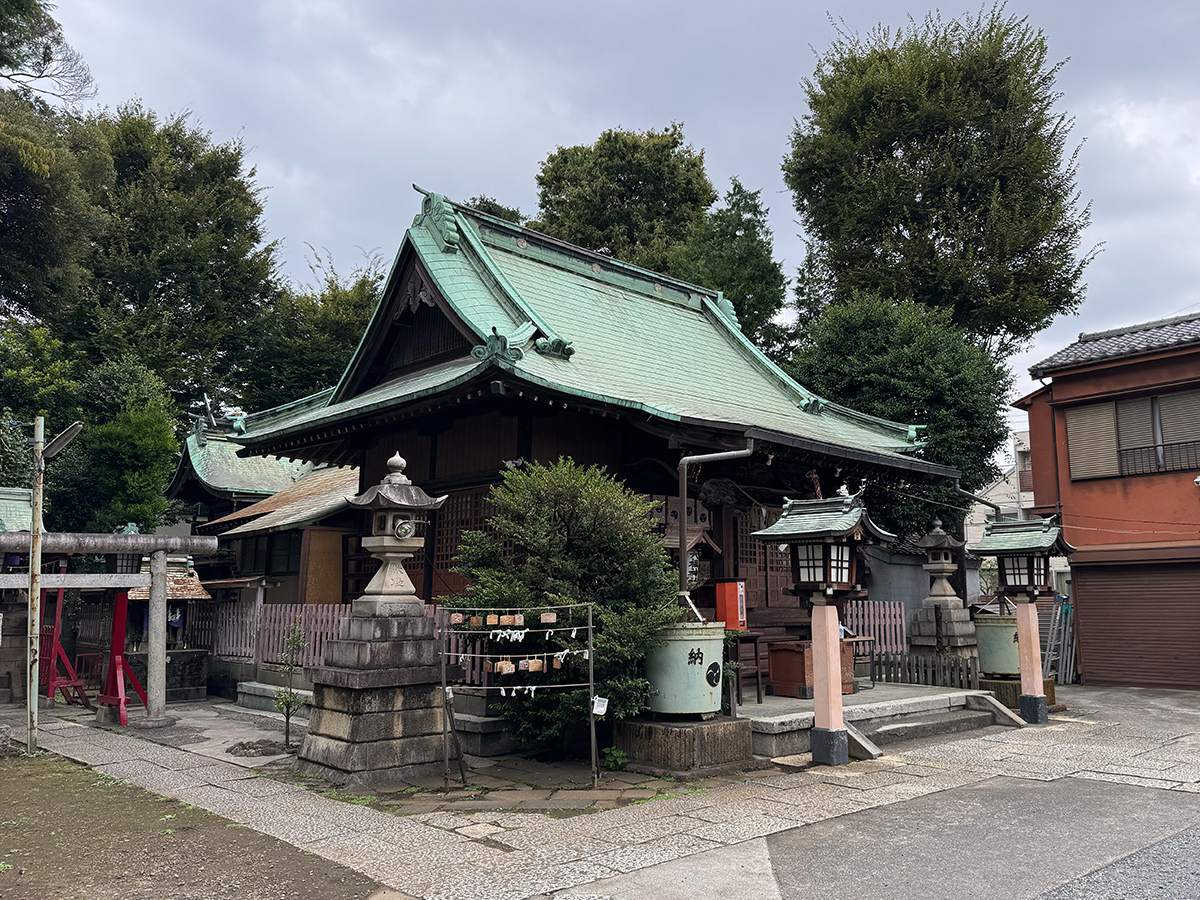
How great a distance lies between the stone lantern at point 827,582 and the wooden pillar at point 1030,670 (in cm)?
477

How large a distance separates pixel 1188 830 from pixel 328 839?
22.8 feet

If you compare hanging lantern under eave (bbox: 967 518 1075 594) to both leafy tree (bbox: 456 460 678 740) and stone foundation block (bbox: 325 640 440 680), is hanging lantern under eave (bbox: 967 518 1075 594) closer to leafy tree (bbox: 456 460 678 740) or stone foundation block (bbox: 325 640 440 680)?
leafy tree (bbox: 456 460 678 740)

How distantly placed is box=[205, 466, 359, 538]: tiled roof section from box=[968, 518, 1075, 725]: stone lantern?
37.7 ft

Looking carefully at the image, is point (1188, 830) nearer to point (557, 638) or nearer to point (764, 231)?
point (557, 638)

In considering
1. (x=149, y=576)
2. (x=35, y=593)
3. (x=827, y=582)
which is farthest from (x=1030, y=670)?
(x=35, y=593)

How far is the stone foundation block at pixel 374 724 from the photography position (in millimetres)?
8492

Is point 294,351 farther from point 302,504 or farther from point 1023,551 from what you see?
point 1023,551

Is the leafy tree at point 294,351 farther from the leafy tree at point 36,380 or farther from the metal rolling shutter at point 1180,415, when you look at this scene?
the metal rolling shutter at point 1180,415

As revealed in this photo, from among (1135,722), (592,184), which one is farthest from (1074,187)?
(1135,722)

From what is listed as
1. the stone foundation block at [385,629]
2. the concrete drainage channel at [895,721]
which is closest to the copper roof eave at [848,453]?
the concrete drainage channel at [895,721]

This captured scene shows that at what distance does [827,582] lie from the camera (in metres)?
9.70

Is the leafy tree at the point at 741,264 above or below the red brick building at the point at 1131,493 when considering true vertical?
above

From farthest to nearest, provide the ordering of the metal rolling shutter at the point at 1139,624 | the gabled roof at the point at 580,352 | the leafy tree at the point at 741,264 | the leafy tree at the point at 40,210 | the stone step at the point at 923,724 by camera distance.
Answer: the leafy tree at the point at 741,264 < the leafy tree at the point at 40,210 < the metal rolling shutter at the point at 1139,624 < the gabled roof at the point at 580,352 < the stone step at the point at 923,724

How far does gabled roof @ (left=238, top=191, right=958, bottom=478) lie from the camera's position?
39.7ft
